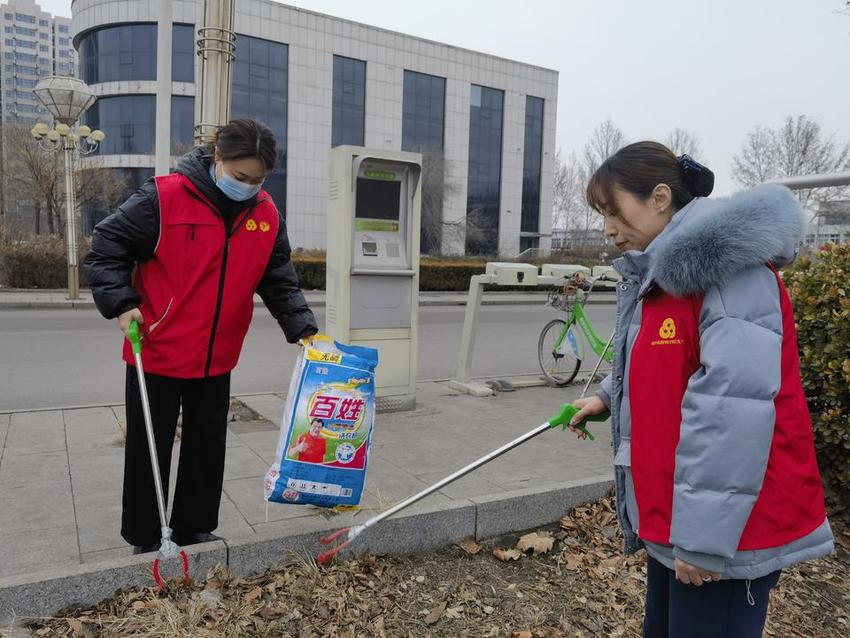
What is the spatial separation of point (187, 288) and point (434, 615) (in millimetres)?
1758

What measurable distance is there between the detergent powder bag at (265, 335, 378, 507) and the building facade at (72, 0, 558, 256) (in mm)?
38272

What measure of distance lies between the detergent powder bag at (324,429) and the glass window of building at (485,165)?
4949cm

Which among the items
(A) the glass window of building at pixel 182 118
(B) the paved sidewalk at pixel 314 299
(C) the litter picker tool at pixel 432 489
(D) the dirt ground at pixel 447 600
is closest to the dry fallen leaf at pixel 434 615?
(D) the dirt ground at pixel 447 600

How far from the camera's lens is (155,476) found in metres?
2.91

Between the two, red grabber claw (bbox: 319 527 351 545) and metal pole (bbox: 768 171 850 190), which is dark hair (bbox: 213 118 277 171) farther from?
metal pole (bbox: 768 171 850 190)

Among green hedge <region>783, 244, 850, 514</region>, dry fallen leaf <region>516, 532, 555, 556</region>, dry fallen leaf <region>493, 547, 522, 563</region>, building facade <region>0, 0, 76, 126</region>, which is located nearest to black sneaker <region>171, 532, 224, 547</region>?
dry fallen leaf <region>493, 547, 522, 563</region>

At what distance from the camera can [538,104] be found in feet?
186

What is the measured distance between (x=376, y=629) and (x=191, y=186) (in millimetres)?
2008

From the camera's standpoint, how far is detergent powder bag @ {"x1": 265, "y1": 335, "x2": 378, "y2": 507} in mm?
3100

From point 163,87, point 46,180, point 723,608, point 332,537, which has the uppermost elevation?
point 46,180

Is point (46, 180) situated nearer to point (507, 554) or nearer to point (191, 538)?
point (191, 538)

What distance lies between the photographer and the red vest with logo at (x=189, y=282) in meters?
2.91

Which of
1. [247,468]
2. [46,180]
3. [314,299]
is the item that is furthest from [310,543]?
[46,180]

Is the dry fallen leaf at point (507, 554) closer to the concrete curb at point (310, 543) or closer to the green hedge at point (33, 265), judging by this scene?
the concrete curb at point (310, 543)
